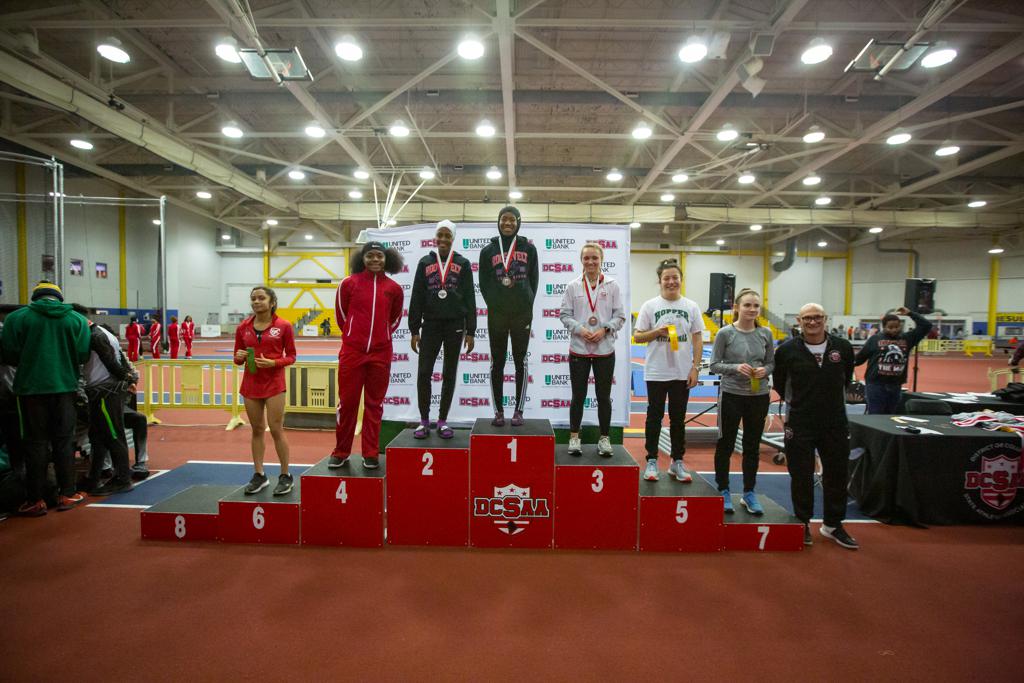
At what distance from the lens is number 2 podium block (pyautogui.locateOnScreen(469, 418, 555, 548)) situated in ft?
11.7

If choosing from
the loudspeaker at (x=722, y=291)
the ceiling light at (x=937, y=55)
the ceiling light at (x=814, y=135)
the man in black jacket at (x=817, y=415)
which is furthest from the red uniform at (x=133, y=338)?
the ceiling light at (x=937, y=55)

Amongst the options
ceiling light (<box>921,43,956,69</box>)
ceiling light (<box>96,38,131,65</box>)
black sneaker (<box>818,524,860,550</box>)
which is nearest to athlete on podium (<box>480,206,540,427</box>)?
black sneaker (<box>818,524,860,550</box>)

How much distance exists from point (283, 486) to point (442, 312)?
2.07 metres

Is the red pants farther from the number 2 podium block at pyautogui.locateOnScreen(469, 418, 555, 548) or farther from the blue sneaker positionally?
the blue sneaker

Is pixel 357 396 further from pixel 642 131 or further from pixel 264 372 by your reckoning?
pixel 642 131

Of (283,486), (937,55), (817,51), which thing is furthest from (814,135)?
(283,486)

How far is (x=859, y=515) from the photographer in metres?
4.41

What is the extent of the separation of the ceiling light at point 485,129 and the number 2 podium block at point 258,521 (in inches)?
400

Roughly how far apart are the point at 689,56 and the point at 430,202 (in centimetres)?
1424

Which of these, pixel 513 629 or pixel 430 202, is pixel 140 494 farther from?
pixel 430 202

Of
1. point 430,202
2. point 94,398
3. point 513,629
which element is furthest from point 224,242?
point 513,629

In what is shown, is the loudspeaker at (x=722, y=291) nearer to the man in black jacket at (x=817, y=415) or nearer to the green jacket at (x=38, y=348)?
the man in black jacket at (x=817, y=415)

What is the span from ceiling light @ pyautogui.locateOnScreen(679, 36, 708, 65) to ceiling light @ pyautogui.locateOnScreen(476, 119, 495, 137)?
202 inches

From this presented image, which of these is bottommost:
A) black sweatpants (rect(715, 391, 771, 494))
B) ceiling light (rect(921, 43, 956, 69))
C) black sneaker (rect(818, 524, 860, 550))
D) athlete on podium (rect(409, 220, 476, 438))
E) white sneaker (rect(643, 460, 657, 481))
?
black sneaker (rect(818, 524, 860, 550))
